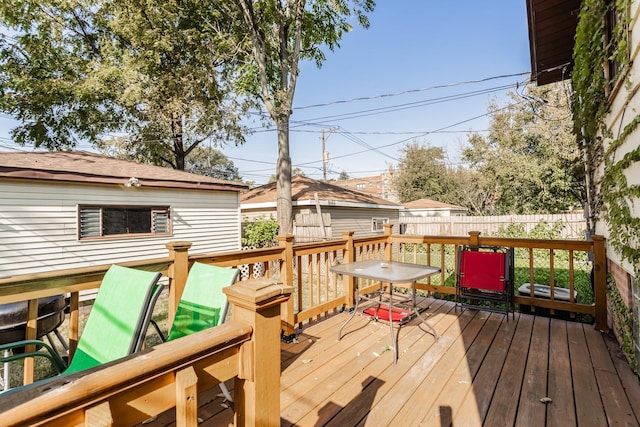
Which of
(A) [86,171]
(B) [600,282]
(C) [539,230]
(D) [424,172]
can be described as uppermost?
(D) [424,172]

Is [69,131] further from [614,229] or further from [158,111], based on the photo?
[614,229]

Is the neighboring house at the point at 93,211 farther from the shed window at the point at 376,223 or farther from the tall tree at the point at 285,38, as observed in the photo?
the shed window at the point at 376,223

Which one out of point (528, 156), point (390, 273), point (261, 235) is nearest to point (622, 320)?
point (390, 273)

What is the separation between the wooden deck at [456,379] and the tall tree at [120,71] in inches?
384

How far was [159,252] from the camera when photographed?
26.1 feet

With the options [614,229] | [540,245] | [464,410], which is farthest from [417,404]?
[540,245]

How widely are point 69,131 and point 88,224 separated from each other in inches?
257

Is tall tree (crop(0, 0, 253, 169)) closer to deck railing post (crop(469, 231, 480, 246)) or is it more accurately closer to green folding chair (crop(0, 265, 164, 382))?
deck railing post (crop(469, 231, 480, 246))

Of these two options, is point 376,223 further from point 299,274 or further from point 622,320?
point 622,320

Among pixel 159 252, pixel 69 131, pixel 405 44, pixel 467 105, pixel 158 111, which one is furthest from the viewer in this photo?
pixel 467 105

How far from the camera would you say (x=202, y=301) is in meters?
2.20

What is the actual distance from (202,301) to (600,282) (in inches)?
161

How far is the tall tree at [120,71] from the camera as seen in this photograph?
9.91m

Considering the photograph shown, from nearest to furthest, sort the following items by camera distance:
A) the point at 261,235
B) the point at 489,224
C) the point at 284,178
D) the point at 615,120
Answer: the point at 615,120, the point at 284,178, the point at 261,235, the point at 489,224
